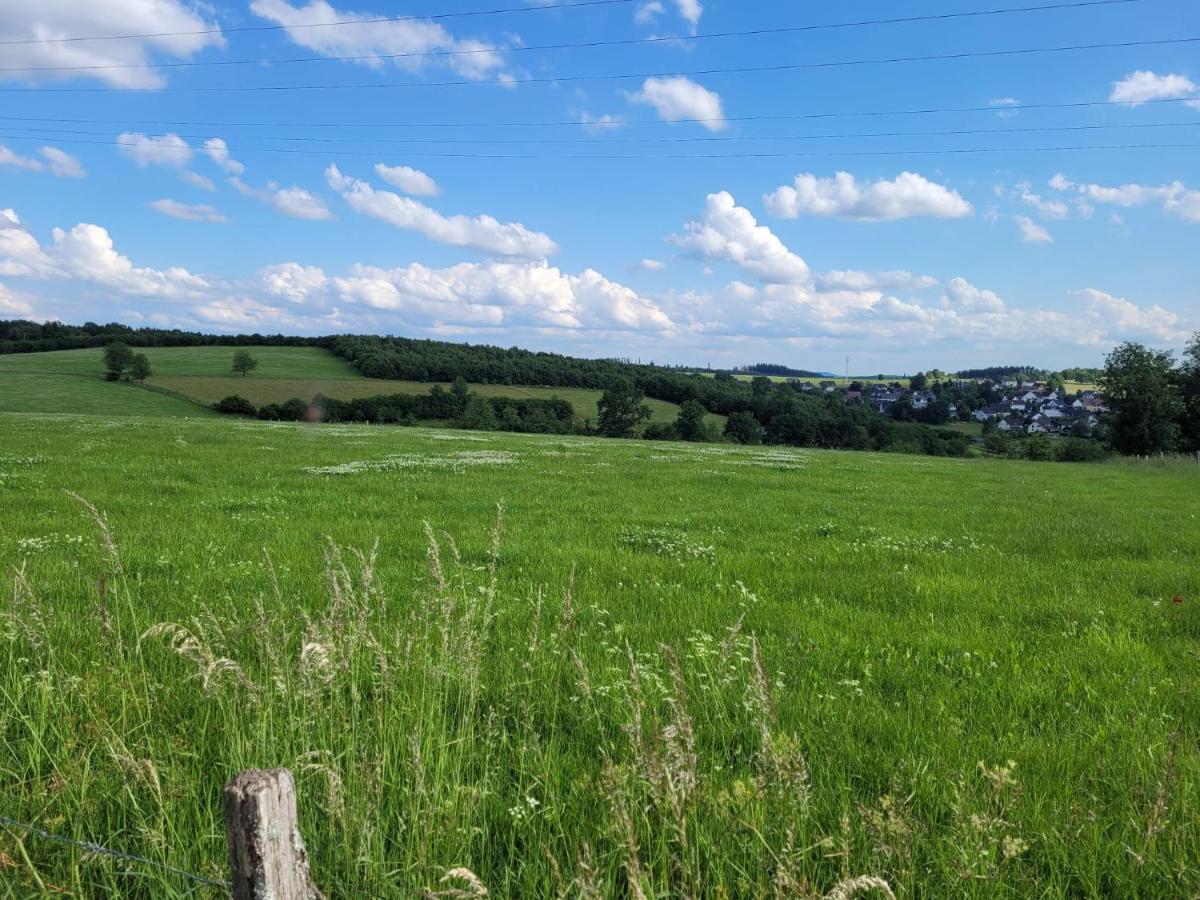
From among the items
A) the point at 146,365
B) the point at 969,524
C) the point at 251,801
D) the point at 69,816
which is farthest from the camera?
the point at 146,365

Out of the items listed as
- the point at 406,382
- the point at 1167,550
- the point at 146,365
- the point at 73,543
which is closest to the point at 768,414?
the point at 406,382

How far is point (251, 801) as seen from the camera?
1.85 metres

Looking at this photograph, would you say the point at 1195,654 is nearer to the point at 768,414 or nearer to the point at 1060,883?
the point at 1060,883

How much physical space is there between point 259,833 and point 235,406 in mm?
96142

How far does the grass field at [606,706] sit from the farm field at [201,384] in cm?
7302

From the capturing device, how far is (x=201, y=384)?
312 ft

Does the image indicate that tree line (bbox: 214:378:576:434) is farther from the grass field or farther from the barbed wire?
the barbed wire

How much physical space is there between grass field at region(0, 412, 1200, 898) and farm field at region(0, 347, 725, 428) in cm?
7302

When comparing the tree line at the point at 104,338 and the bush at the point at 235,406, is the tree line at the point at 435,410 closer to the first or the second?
the bush at the point at 235,406

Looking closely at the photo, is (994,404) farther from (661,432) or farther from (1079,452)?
(661,432)

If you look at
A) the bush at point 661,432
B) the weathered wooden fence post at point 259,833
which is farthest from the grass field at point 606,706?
the bush at point 661,432

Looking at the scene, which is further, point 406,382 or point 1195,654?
point 406,382

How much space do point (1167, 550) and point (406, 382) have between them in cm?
11226

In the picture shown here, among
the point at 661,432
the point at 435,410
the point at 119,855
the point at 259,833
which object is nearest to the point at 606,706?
the point at 119,855
